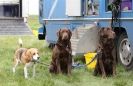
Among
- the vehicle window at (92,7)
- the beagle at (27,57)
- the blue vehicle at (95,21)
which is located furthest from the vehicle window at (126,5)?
the beagle at (27,57)

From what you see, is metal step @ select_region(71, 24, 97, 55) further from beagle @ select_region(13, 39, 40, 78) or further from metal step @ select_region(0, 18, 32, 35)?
metal step @ select_region(0, 18, 32, 35)

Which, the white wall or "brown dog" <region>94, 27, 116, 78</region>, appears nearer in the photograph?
"brown dog" <region>94, 27, 116, 78</region>

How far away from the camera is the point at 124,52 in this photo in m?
11.0

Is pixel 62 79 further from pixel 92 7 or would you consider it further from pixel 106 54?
pixel 92 7

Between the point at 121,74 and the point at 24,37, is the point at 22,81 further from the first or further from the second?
the point at 24,37

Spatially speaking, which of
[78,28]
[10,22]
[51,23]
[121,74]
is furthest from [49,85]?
[10,22]

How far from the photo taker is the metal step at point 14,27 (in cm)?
2236

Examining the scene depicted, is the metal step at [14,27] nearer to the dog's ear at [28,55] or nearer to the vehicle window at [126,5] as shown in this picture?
the vehicle window at [126,5]

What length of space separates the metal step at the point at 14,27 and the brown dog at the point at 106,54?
12.8 m

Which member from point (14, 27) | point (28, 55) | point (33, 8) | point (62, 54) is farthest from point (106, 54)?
point (33, 8)

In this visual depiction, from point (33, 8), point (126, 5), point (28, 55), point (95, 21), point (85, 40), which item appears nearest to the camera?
point (28, 55)

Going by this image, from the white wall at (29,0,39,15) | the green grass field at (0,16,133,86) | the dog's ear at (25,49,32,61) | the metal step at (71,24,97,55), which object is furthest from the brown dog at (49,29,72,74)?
the white wall at (29,0,39,15)

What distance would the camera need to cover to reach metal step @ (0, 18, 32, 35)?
2236 centimetres

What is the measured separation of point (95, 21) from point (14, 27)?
37.2 ft
